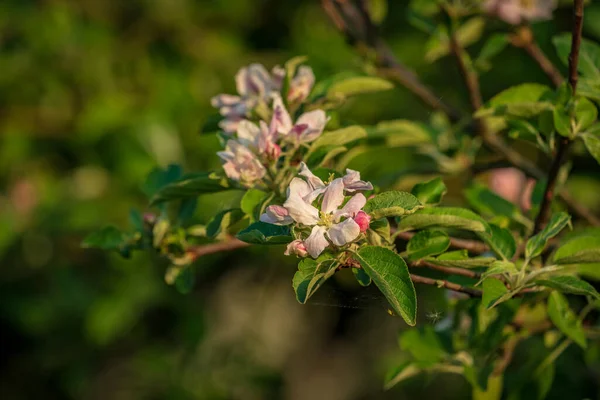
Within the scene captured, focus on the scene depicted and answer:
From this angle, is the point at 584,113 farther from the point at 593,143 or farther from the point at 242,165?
the point at 242,165

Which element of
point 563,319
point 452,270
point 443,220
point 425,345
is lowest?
point 425,345

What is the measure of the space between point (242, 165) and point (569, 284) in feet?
1.38

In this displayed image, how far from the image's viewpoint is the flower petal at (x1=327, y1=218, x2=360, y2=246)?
0.88m

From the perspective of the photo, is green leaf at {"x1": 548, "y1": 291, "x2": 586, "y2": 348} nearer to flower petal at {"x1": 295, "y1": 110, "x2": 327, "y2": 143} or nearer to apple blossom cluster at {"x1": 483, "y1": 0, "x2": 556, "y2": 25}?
flower petal at {"x1": 295, "y1": 110, "x2": 327, "y2": 143}

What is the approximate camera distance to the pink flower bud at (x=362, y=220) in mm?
902

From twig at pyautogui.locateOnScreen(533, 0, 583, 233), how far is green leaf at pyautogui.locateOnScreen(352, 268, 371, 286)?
345 mm

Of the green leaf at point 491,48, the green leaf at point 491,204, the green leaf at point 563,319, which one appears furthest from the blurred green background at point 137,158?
the green leaf at point 563,319

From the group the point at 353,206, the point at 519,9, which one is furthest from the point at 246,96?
the point at 519,9

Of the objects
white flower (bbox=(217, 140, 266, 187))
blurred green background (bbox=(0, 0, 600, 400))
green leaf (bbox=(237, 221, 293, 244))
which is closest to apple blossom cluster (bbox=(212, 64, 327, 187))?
white flower (bbox=(217, 140, 266, 187))

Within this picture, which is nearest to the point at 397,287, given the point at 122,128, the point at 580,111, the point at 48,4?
the point at 580,111

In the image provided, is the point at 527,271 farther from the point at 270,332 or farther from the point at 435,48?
the point at 270,332

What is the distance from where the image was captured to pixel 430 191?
1079mm

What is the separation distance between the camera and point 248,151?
105 centimetres

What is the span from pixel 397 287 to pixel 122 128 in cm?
222
